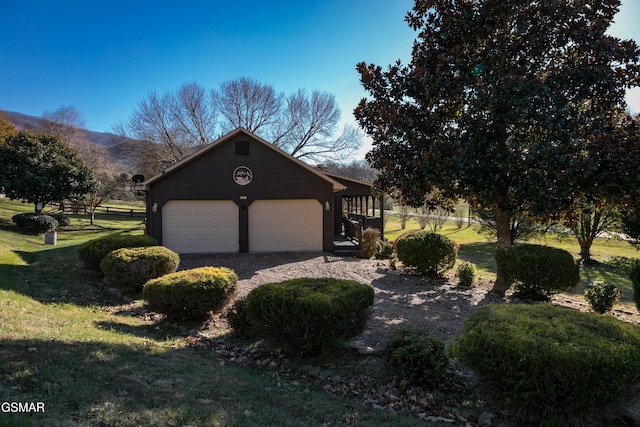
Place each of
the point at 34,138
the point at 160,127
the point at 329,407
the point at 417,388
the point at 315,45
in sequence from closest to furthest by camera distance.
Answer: the point at 329,407 < the point at 417,388 < the point at 315,45 < the point at 34,138 < the point at 160,127

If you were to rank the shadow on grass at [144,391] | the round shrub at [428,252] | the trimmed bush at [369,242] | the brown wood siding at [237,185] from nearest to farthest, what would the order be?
the shadow on grass at [144,391] < the round shrub at [428,252] < the brown wood siding at [237,185] < the trimmed bush at [369,242]

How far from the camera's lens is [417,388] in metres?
4.46

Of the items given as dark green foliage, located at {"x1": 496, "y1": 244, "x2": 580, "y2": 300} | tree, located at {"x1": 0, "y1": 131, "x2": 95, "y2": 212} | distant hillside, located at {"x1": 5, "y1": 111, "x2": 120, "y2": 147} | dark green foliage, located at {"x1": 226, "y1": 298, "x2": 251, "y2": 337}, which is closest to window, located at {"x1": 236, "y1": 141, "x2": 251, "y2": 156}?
dark green foliage, located at {"x1": 226, "y1": 298, "x2": 251, "y2": 337}

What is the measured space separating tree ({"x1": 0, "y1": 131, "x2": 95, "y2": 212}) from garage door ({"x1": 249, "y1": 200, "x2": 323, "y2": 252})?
48.3ft

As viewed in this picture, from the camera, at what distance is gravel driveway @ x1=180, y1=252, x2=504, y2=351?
693 centimetres

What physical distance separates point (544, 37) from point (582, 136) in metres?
2.98

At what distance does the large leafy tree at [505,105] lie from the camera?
7797 millimetres

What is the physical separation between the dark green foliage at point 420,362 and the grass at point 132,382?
0.76 meters

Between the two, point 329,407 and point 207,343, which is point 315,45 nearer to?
point 207,343

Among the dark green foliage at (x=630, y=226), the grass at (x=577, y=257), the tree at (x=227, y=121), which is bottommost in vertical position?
the grass at (x=577, y=257)

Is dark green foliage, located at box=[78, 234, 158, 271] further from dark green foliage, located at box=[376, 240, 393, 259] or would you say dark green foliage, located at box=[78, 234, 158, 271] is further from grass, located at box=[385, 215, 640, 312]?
grass, located at box=[385, 215, 640, 312]

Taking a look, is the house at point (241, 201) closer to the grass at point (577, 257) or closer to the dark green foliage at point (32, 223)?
the grass at point (577, 257)

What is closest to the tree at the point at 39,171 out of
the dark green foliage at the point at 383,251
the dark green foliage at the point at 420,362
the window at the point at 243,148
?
the window at the point at 243,148

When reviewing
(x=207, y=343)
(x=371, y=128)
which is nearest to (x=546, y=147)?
(x=371, y=128)
